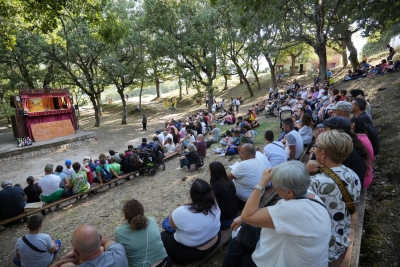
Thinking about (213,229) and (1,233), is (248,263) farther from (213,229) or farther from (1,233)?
(1,233)

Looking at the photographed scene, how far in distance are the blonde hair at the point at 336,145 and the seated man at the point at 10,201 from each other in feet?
19.4

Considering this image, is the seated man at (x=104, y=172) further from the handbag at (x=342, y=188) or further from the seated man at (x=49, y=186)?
the handbag at (x=342, y=188)

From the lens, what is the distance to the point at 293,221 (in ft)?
4.57

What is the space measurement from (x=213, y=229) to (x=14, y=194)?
15.5 ft

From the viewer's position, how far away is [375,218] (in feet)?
10.2

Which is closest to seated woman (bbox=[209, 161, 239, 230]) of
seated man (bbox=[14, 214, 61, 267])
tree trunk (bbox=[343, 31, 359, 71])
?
seated man (bbox=[14, 214, 61, 267])

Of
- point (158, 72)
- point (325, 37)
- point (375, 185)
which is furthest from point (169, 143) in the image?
point (158, 72)

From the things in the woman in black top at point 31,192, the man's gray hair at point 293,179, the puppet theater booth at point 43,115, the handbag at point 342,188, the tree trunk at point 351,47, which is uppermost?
the tree trunk at point 351,47

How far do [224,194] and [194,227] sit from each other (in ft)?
2.23

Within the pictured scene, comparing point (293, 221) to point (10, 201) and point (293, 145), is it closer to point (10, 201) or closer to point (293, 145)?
point (293, 145)

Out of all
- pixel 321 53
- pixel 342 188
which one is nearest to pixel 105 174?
pixel 342 188

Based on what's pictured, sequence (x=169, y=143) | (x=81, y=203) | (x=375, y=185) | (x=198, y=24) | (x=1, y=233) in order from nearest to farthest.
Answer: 1. (x=375, y=185)
2. (x=1, y=233)
3. (x=81, y=203)
4. (x=169, y=143)
5. (x=198, y=24)

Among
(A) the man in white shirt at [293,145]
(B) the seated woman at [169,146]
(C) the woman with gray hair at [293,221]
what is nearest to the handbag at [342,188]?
(C) the woman with gray hair at [293,221]

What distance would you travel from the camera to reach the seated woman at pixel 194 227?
2.40 meters
